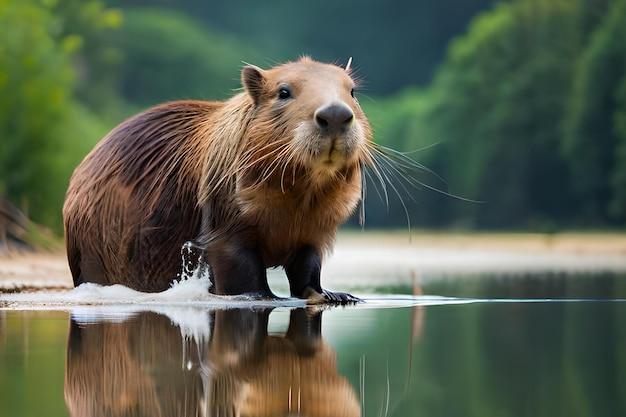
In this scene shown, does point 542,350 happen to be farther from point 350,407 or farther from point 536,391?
point 350,407

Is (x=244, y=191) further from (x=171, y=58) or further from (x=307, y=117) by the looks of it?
(x=171, y=58)

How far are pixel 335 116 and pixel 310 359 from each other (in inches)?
86.6

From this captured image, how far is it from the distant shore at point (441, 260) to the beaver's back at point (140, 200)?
2.54 ft

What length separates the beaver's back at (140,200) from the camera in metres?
7.41

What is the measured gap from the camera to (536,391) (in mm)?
3891

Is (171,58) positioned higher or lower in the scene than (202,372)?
higher

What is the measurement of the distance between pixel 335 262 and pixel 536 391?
32.7 ft

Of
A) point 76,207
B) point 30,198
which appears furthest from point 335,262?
point 76,207

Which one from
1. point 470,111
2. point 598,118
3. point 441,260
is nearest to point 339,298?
point 441,260

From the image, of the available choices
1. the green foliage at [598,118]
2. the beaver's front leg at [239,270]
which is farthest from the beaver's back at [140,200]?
the green foliage at [598,118]

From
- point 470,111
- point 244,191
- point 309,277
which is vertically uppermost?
point 470,111

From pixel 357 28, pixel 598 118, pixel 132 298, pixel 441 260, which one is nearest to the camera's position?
pixel 132 298

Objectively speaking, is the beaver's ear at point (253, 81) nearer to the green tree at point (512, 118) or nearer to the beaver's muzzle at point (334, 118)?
the beaver's muzzle at point (334, 118)

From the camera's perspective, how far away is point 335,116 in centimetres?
649
